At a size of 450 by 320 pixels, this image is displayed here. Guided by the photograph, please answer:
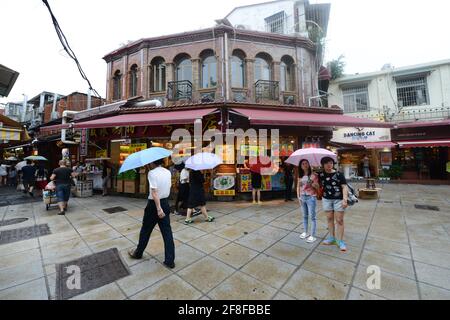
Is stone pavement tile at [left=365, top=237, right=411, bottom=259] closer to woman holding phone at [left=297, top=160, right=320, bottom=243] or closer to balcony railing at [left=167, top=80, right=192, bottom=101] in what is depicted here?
woman holding phone at [left=297, top=160, right=320, bottom=243]

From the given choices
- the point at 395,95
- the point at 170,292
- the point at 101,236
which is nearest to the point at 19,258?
the point at 101,236

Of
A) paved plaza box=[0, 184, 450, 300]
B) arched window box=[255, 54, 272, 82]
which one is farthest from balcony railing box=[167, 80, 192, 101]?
paved plaza box=[0, 184, 450, 300]

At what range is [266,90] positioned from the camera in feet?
37.6

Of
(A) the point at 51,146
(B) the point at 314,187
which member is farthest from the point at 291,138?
(A) the point at 51,146

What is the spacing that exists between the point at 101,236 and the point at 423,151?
886 inches

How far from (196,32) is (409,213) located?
42.9 feet

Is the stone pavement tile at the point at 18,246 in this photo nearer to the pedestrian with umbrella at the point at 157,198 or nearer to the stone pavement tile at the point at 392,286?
the pedestrian with umbrella at the point at 157,198

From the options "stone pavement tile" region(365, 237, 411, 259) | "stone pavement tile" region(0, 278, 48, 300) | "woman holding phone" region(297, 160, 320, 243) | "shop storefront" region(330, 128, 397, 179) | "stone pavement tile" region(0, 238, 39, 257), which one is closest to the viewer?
"stone pavement tile" region(0, 278, 48, 300)

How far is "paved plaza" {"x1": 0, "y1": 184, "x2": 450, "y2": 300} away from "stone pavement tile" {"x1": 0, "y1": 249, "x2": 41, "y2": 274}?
0.06 feet

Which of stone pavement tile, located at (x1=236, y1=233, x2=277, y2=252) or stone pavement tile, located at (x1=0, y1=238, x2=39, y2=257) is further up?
stone pavement tile, located at (x1=0, y1=238, x2=39, y2=257)

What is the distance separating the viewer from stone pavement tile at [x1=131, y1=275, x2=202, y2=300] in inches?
106

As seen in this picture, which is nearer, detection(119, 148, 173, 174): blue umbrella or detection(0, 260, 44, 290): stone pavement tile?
detection(0, 260, 44, 290): stone pavement tile

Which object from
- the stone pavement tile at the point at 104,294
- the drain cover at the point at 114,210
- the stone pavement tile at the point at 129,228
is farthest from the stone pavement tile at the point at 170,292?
the drain cover at the point at 114,210

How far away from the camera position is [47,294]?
110 inches
